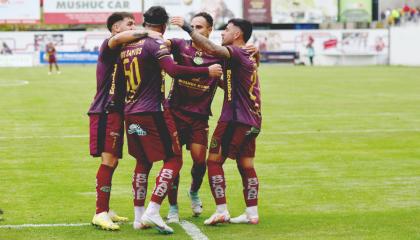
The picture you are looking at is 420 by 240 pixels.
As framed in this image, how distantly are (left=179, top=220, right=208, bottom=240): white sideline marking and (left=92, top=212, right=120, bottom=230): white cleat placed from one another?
70 cm

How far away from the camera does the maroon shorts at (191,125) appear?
10492 millimetres

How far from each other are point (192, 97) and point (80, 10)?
70715mm

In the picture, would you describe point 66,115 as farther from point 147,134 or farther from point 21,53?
point 21,53

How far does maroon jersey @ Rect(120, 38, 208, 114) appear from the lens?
31.7 feet

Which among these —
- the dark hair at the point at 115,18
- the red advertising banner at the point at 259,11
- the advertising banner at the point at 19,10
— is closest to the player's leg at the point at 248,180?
the dark hair at the point at 115,18

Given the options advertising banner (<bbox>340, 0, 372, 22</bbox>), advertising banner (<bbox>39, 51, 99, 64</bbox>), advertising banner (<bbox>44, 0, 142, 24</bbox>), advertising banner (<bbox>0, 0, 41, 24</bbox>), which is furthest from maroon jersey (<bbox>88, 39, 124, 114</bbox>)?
advertising banner (<bbox>340, 0, 372, 22</bbox>)

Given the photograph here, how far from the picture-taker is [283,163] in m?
15.6

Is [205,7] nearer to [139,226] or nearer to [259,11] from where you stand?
[259,11]

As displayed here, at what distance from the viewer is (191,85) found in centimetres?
1048

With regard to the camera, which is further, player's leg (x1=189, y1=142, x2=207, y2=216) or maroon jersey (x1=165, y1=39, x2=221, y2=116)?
player's leg (x1=189, y1=142, x2=207, y2=216)

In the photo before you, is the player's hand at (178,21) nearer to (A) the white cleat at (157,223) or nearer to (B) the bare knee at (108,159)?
(B) the bare knee at (108,159)

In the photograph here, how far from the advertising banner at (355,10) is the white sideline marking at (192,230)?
72.4 meters

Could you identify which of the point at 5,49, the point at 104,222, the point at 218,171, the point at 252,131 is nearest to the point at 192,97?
the point at 252,131

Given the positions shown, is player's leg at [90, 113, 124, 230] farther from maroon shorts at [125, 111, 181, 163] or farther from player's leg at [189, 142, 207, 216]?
player's leg at [189, 142, 207, 216]
